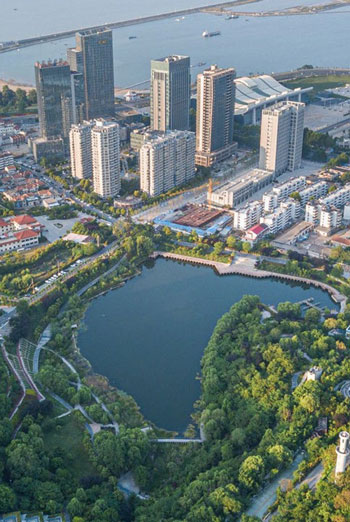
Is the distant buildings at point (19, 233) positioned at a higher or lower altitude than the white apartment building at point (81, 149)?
lower

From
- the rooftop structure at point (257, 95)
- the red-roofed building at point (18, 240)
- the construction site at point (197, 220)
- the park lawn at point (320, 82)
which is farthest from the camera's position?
the park lawn at point (320, 82)

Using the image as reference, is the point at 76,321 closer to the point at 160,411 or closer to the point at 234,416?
the point at 160,411

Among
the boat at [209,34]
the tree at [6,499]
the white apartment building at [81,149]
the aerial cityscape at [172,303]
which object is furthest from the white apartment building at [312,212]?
the boat at [209,34]

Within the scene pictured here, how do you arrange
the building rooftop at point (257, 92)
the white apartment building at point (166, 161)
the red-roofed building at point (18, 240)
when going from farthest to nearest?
the building rooftop at point (257, 92)
the white apartment building at point (166, 161)
the red-roofed building at point (18, 240)

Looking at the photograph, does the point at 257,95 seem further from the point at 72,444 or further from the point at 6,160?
the point at 72,444

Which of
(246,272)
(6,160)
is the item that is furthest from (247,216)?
(6,160)

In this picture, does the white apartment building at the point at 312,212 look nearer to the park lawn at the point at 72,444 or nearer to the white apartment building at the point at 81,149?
the white apartment building at the point at 81,149
